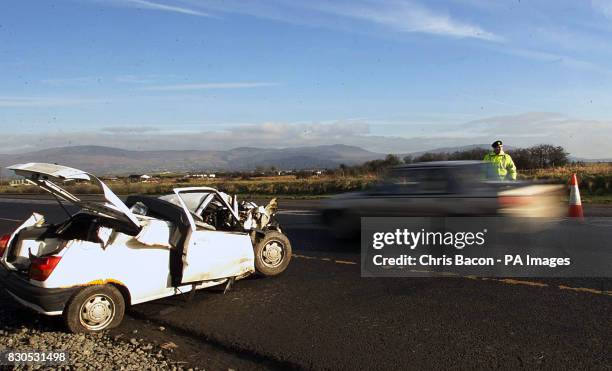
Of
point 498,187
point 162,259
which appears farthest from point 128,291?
point 498,187

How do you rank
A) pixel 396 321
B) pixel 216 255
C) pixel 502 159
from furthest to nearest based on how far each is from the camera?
pixel 502 159, pixel 216 255, pixel 396 321

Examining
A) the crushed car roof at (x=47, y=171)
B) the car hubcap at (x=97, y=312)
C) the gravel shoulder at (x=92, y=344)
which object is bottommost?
the gravel shoulder at (x=92, y=344)

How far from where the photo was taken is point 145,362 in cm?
454

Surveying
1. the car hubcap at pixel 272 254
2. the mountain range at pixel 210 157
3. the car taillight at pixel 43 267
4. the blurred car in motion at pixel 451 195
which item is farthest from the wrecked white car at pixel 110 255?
the mountain range at pixel 210 157

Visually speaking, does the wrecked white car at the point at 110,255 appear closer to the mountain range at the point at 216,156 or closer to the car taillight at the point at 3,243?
the car taillight at the point at 3,243

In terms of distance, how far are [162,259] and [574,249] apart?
21.2 ft

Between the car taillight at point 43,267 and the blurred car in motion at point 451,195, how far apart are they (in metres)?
5.50

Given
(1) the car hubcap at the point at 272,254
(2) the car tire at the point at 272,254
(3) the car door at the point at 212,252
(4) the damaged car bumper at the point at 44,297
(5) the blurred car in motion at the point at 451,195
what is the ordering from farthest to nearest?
(5) the blurred car in motion at the point at 451,195
(1) the car hubcap at the point at 272,254
(2) the car tire at the point at 272,254
(3) the car door at the point at 212,252
(4) the damaged car bumper at the point at 44,297

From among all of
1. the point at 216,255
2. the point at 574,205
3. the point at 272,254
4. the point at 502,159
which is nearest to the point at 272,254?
the point at 272,254

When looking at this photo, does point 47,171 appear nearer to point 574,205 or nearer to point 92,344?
point 92,344

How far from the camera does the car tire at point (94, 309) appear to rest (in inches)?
208

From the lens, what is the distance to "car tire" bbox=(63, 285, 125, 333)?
17.4 ft

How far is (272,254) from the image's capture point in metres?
7.70

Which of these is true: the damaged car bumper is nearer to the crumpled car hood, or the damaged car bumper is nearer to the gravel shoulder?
the gravel shoulder
